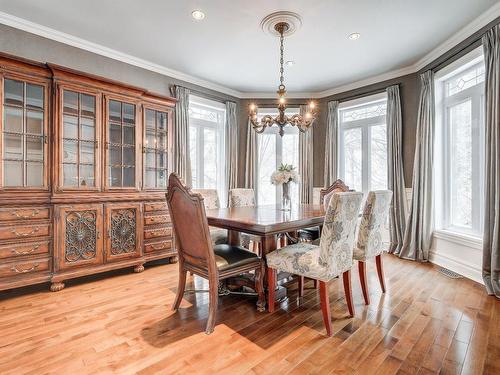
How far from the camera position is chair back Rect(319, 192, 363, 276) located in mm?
1920

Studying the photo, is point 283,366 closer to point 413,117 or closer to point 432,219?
point 432,219

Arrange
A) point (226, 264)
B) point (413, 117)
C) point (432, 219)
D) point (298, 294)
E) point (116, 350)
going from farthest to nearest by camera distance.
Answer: point (413, 117) < point (432, 219) < point (298, 294) < point (226, 264) < point (116, 350)

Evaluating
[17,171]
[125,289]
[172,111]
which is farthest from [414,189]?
[17,171]

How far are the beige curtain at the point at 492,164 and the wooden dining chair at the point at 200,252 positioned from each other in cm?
225

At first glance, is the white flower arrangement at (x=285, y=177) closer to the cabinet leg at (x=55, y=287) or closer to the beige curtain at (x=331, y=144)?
the beige curtain at (x=331, y=144)

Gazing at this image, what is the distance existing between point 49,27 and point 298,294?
3816 mm

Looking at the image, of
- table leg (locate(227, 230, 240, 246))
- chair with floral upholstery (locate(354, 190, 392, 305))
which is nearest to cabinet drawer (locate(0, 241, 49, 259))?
table leg (locate(227, 230, 240, 246))

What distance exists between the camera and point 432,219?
3805 mm

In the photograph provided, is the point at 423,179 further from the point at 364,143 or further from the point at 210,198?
the point at 210,198

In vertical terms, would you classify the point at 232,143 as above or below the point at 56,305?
above

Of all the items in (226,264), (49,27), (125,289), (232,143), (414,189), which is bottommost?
(125,289)

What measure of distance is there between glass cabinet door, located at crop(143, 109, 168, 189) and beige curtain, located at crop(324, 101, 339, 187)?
111 inches

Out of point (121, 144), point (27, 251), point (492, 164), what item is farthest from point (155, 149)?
point (492, 164)

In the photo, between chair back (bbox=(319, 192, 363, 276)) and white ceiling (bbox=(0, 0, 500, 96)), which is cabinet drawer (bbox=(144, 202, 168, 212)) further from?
chair back (bbox=(319, 192, 363, 276))
